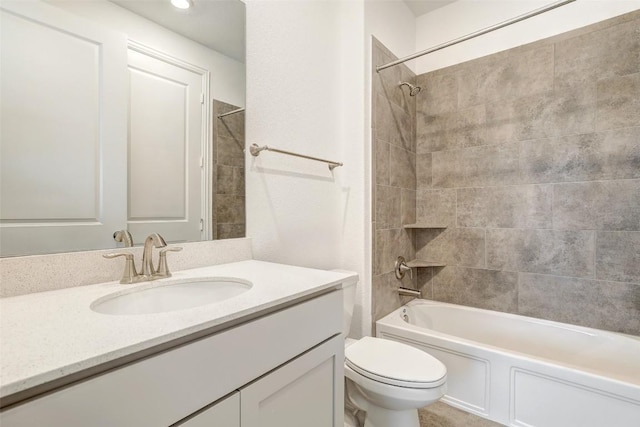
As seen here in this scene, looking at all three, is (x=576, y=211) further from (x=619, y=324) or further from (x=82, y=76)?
(x=82, y=76)

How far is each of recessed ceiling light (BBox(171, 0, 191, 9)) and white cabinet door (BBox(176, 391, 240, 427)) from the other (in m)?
1.33

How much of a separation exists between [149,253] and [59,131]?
430 mm

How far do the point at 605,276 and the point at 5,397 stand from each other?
8.13 ft

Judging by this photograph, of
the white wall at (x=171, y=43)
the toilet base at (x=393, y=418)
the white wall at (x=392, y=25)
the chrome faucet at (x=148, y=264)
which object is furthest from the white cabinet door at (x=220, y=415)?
the white wall at (x=392, y=25)

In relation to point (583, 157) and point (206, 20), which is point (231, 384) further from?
point (583, 157)

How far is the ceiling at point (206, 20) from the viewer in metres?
1.05

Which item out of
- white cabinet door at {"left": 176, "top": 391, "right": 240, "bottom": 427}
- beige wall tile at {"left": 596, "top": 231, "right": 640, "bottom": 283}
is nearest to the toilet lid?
white cabinet door at {"left": 176, "top": 391, "right": 240, "bottom": 427}

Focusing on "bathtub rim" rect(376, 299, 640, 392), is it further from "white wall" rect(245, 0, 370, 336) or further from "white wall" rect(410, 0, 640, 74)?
"white wall" rect(410, 0, 640, 74)

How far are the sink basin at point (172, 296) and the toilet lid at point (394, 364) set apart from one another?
2.36 feet

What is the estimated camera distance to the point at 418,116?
2.39m

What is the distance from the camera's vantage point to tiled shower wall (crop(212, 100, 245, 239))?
1263mm

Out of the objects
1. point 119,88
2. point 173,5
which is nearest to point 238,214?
point 119,88

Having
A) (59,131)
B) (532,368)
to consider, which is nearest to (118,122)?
(59,131)

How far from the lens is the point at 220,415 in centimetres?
63
